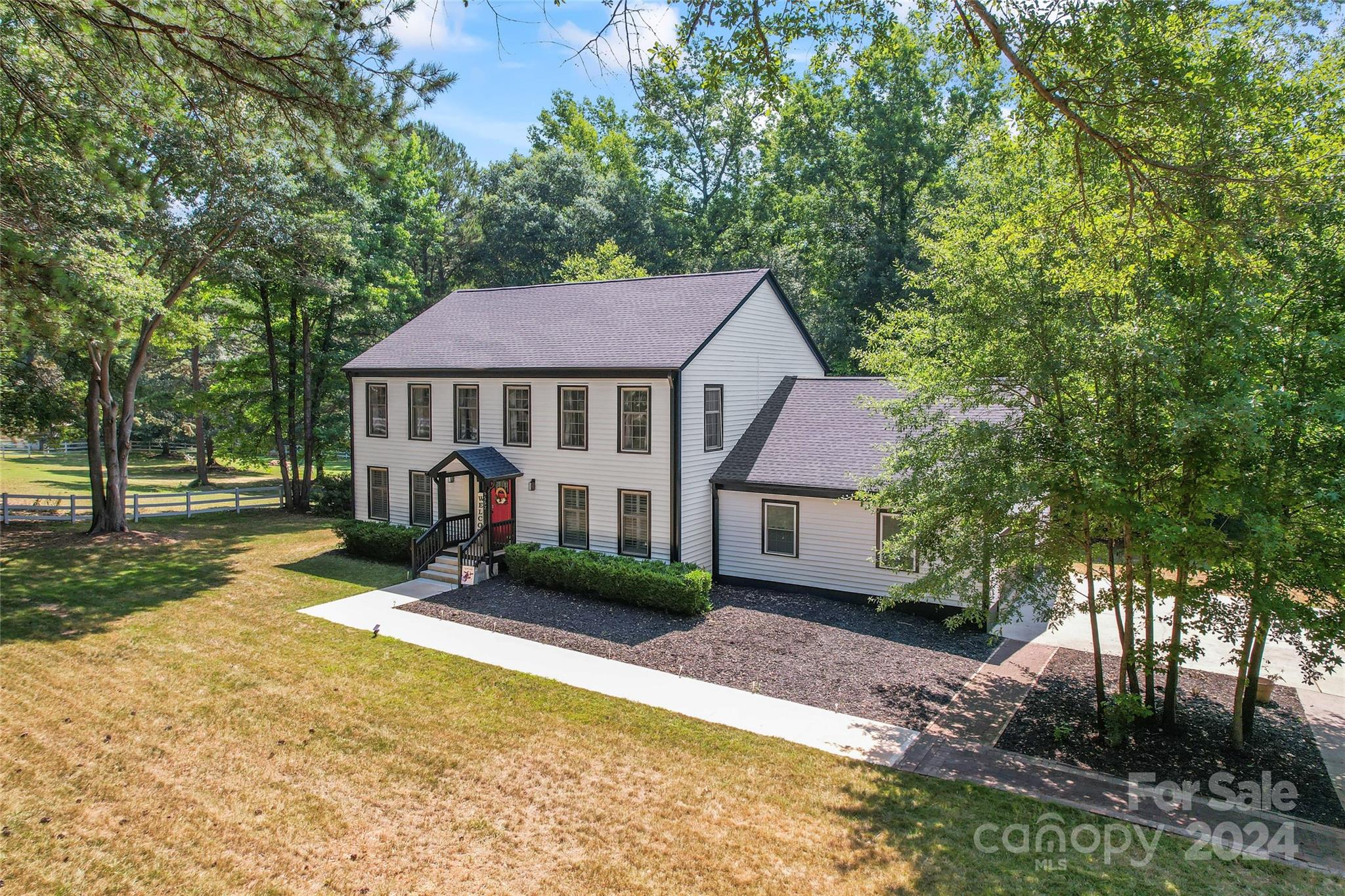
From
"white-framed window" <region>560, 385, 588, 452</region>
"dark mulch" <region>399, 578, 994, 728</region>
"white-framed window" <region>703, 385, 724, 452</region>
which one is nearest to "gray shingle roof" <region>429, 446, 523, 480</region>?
"white-framed window" <region>560, 385, 588, 452</region>

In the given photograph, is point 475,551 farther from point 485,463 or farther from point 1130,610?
point 1130,610

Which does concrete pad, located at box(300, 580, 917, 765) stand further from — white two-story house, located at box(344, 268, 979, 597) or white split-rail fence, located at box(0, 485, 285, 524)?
white split-rail fence, located at box(0, 485, 285, 524)

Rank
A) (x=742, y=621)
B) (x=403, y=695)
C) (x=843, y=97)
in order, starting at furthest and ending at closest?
1. (x=843, y=97)
2. (x=742, y=621)
3. (x=403, y=695)

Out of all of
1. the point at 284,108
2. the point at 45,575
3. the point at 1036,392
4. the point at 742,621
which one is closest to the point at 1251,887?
the point at 1036,392

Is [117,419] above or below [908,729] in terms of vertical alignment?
above

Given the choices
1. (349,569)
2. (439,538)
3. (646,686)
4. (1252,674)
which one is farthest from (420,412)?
(1252,674)

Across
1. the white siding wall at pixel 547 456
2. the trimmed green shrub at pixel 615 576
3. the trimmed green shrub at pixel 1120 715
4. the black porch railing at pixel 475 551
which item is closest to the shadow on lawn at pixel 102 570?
the white siding wall at pixel 547 456

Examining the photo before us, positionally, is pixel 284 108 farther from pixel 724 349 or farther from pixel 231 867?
pixel 724 349
